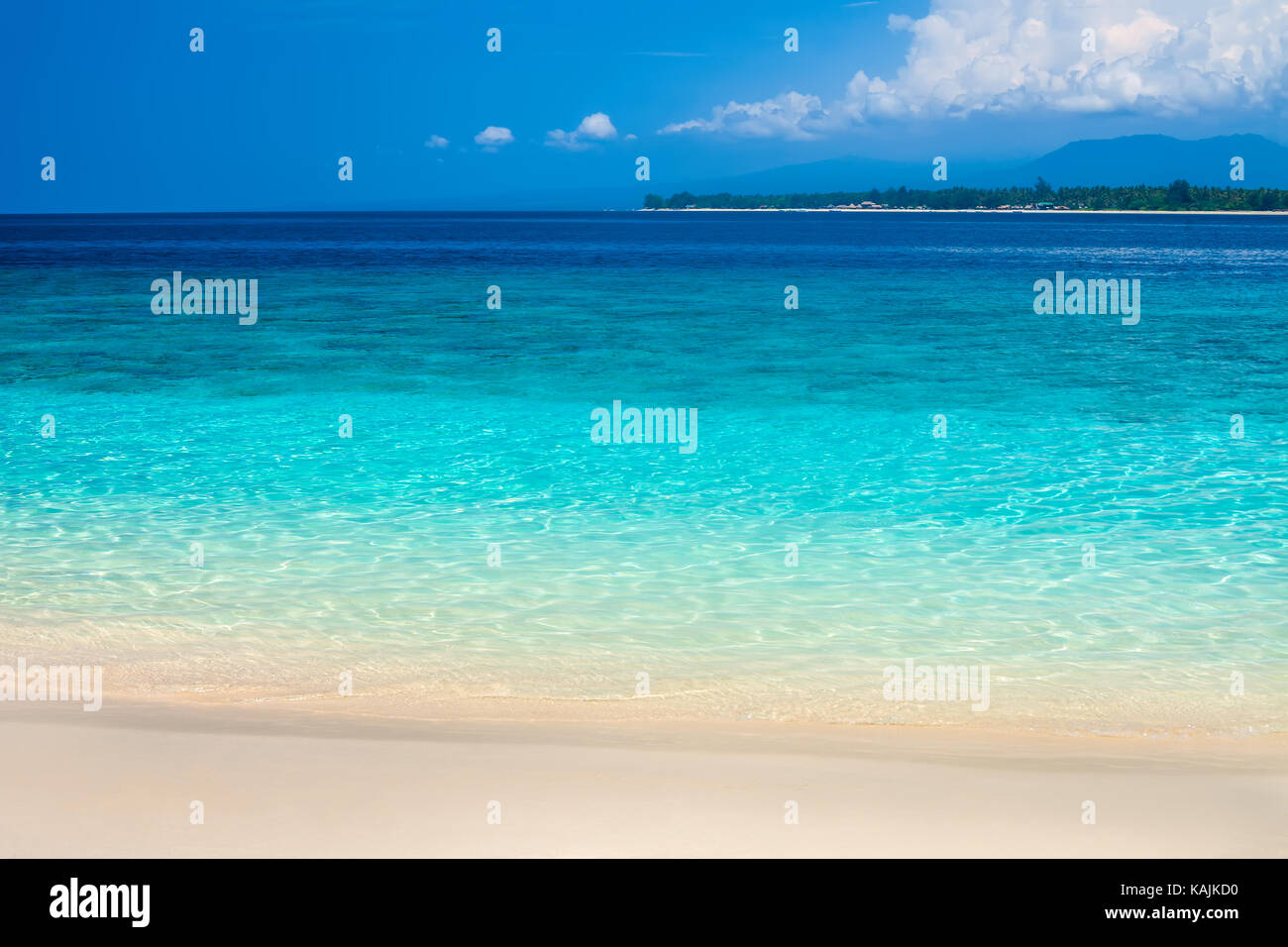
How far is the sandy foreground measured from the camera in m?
5.05

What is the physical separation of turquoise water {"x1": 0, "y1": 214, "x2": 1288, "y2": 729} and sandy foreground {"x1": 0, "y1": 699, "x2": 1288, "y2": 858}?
2.32 ft

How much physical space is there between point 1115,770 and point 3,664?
757cm

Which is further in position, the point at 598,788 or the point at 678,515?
the point at 678,515

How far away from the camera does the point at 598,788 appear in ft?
18.5

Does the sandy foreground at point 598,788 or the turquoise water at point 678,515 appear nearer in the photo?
the sandy foreground at point 598,788

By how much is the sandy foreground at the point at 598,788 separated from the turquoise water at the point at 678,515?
706 millimetres

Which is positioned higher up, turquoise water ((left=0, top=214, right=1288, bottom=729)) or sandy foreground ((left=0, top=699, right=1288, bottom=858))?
turquoise water ((left=0, top=214, right=1288, bottom=729))

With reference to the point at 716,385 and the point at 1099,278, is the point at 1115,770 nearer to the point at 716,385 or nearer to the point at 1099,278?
the point at 716,385

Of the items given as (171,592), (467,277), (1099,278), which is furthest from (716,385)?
(1099,278)

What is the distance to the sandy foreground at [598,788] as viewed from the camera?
5051 mm

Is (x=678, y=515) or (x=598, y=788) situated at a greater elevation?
(x=678, y=515)

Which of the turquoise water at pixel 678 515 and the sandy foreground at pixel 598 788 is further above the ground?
the turquoise water at pixel 678 515

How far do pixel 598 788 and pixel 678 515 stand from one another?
6661mm

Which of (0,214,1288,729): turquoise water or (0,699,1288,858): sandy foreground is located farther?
(0,214,1288,729): turquoise water
